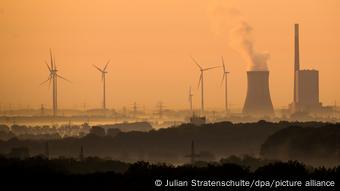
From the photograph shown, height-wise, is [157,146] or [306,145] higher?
[306,145]

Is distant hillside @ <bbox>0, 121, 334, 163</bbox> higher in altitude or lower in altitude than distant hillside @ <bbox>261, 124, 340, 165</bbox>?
lower

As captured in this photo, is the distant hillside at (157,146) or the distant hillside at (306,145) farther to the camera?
the distant hillside at (157,146)

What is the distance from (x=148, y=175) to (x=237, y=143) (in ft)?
334

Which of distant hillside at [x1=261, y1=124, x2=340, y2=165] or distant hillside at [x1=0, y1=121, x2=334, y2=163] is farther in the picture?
distant hillside at [x1=0, y1=121, x2=334, y2=163]

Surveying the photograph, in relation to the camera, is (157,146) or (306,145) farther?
(157,146)

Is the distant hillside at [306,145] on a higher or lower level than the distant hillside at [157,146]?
higher

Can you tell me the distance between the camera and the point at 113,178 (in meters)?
83.1

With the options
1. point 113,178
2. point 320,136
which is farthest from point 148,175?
point 320,136

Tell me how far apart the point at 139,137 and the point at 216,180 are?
397 ft

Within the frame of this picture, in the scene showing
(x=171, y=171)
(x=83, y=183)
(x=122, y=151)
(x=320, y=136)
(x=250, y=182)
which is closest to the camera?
(x=250, y=182)

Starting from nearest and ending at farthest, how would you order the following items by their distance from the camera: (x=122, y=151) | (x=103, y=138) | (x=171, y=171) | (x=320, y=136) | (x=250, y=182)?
(x=250, y=182)
(x=171, y=171)
(x=320, y=136)
(x=122, y=151)
(x=103, y=138)

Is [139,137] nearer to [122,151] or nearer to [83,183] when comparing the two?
[122,151]

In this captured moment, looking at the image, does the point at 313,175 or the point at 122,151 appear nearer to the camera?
the point at 313,175

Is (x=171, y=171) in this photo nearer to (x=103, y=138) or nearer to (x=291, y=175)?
(x=291, y=175)
